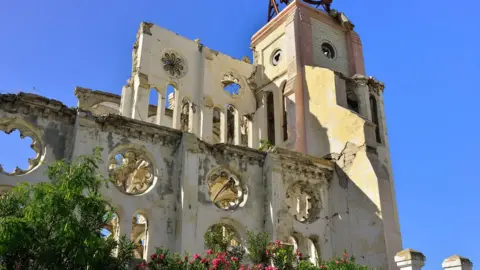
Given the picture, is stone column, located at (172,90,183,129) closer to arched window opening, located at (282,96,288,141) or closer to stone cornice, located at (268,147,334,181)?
arched window opening, located at (282,96,288,141)

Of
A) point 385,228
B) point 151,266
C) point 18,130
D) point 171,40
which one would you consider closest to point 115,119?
point 18,130

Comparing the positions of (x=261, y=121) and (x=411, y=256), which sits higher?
(x=261, y=121)

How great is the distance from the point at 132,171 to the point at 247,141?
24.0 feet

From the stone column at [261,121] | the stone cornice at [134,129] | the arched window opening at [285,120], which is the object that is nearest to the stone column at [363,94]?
the arched window opening at [285,120]

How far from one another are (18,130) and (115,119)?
9.37 ft

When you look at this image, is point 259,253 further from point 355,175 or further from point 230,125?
point 230,125

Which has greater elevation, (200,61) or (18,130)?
(200,61)

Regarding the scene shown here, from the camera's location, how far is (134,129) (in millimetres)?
16906

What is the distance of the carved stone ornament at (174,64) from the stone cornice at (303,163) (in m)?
6.61

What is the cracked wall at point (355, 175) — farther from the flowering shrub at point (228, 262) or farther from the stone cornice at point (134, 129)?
the stone cornice at point (134, 129)

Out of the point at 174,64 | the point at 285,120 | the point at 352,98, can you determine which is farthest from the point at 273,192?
the point at 174,64

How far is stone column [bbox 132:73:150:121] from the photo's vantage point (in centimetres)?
2120

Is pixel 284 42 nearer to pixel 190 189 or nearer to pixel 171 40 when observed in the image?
pixel 171 40

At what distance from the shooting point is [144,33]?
2255 cm
